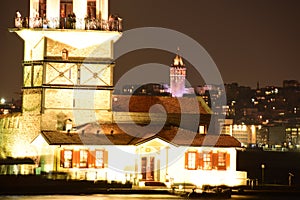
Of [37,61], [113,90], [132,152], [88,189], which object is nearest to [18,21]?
[37,61]

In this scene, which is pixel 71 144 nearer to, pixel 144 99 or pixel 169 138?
pixel 169 138

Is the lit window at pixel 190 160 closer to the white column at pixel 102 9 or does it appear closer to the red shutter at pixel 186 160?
the red shutter at pixel 186 160

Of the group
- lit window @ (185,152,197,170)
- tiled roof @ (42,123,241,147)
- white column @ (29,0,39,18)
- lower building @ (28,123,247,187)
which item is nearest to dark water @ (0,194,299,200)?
lower building @ (28,123,247,187)

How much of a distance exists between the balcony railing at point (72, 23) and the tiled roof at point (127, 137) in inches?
250

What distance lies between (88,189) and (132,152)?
28.1 ft

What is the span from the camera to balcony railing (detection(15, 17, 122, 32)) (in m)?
74.8

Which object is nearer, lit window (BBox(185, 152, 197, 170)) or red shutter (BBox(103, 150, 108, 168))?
red shutter (BBox(103, 150, 108, 168))

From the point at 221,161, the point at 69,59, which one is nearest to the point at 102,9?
the point at 69,59

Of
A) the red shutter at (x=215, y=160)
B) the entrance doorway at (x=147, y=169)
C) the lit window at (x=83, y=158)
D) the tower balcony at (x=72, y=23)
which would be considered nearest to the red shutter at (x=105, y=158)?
the lit window at (x=83, y=158)

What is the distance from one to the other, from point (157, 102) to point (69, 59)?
8.44 m

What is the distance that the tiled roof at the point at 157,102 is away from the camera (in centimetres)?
7925

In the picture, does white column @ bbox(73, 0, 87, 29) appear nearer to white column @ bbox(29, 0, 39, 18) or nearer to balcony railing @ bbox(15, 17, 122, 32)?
balcony railing @ bbox(15, 17, 122, 32)

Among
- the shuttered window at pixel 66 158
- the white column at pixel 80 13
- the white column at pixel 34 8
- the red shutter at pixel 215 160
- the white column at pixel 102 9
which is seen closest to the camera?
the shuttered window at pixel 66 158

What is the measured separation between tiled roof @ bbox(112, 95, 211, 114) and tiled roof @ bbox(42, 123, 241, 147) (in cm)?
391
